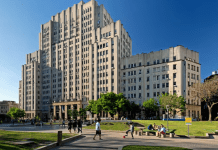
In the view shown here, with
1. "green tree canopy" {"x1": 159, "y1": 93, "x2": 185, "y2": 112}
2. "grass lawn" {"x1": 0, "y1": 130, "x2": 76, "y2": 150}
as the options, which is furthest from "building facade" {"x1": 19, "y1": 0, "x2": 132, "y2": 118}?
"grass lawn" {"x1": 0, "y1": 130, "x2": 76, "y2": 150}

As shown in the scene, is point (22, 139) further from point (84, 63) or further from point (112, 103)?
point (84, 63)

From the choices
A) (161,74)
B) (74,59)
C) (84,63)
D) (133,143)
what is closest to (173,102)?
(161,74)

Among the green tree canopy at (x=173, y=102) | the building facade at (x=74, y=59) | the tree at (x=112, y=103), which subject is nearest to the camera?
the green tree canopy at (x=173, y=102)

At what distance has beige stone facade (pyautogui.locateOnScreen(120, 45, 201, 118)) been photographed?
71250mm

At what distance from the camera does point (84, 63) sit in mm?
100312

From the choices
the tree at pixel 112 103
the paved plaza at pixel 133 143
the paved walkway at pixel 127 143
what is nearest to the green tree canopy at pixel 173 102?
the tree at pixel 112 103

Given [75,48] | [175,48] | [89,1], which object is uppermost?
[89,1]

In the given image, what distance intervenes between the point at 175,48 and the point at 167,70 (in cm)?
829

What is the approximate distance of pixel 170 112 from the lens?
6350 centimetres

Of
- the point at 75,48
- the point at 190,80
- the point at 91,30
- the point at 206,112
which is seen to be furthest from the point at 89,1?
the point at 206,112

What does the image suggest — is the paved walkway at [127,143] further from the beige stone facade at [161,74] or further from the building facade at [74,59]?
the building facade at [74,59]

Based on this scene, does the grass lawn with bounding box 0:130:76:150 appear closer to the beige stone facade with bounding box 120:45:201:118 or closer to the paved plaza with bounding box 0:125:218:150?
the paved plaza with bounding box 0:125:218:150

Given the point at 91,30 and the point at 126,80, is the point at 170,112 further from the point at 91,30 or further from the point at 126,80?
the point at 91,30

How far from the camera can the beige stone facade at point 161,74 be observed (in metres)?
71.2
